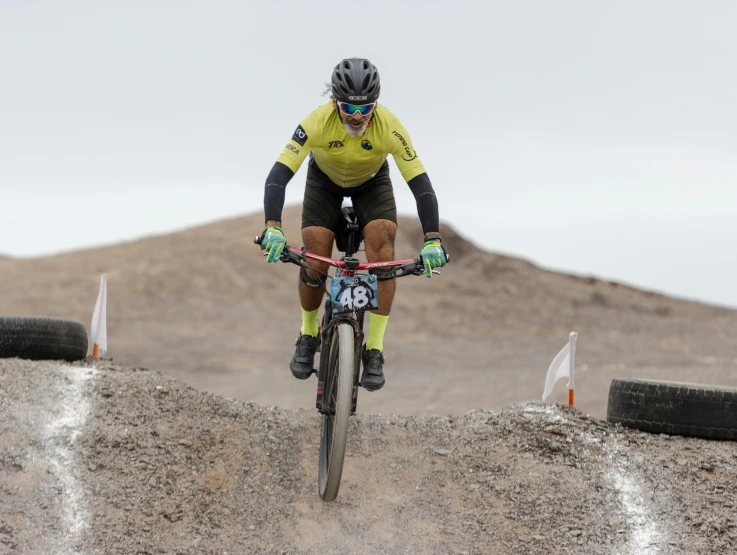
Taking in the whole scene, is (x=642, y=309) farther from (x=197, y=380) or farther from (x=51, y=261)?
(x=51, y=261)

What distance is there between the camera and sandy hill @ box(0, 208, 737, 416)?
19828mm

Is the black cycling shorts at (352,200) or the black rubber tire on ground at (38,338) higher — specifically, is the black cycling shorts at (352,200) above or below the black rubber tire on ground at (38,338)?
above

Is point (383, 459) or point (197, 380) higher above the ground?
point (383, 459)

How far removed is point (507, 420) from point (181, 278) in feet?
72.3

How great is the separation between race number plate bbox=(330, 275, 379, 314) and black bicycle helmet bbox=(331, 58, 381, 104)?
1.41 metres

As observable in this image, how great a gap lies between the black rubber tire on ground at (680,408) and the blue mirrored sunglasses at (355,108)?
4.01 m

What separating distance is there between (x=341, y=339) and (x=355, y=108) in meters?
1.83

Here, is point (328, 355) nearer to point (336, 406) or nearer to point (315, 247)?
point (336, 406)

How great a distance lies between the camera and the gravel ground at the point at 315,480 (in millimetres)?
Result: 6195

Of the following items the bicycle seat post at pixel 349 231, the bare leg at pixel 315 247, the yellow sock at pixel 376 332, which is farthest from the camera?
the bicycle seat post at pixel 349 231

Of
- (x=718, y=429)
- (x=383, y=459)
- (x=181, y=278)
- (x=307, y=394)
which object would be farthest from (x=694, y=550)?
(x=181, y=278)

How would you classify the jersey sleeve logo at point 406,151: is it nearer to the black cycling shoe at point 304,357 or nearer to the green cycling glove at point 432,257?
the green cycling glove at point 432,257

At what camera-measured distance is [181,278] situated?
29031 mm

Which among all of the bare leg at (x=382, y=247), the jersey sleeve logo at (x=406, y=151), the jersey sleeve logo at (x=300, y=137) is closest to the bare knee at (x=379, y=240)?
the bare leg at (x=382, y=247)
